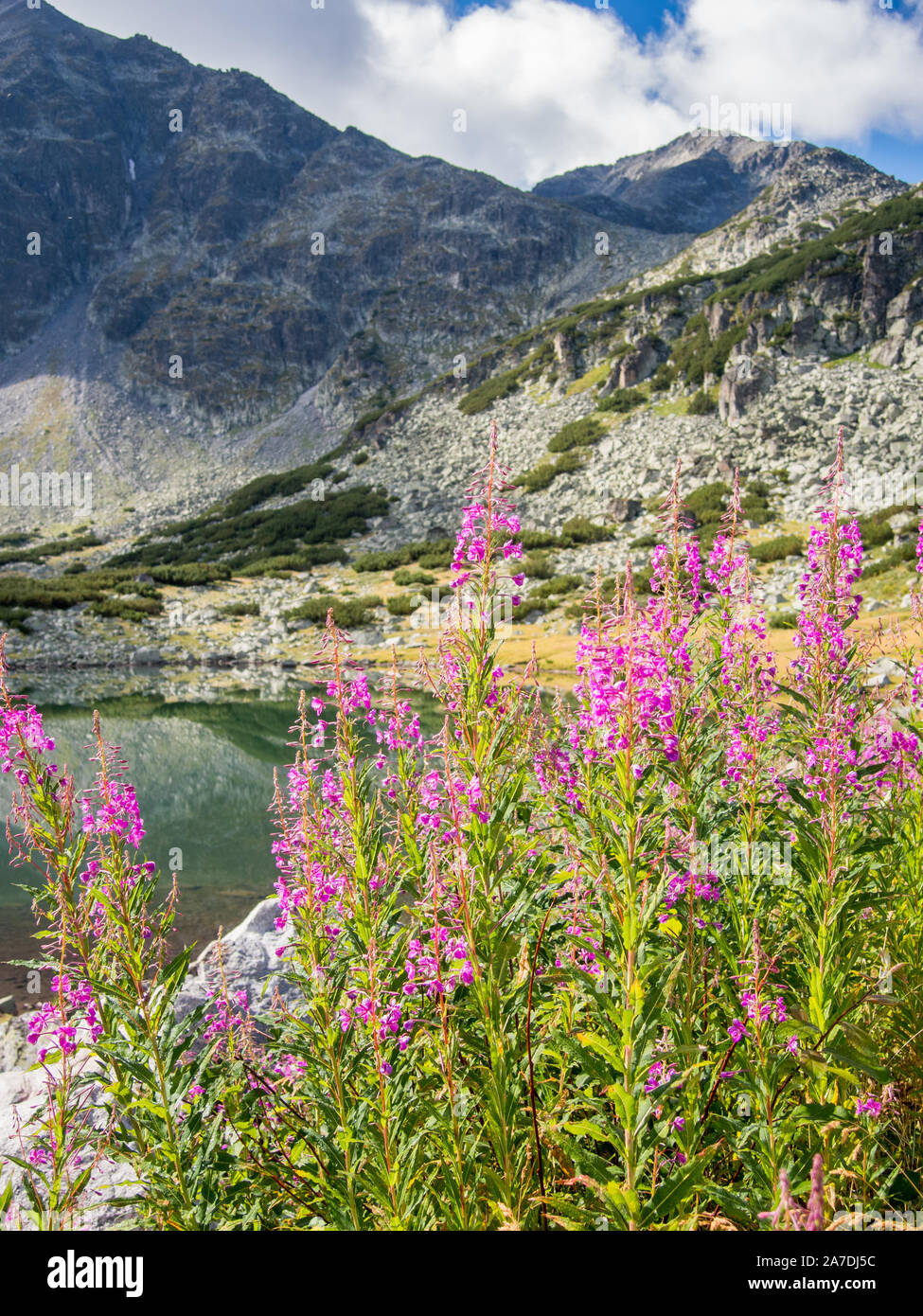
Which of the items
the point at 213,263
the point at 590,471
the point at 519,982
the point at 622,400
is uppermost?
the point at 213,263

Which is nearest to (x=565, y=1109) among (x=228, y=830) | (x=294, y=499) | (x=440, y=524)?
(x=228, y=830)

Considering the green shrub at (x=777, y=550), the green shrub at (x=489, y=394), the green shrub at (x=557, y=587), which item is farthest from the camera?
the green shrub at (x=489, y=394)

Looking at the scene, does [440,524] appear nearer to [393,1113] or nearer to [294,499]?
[294,499]

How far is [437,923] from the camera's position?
305 cm

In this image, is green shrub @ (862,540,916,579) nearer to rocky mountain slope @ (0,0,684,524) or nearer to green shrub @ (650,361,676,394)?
green shrub @ (650,361,676,394)

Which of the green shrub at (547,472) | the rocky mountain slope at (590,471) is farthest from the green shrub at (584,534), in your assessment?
the green shrub at (547,472)

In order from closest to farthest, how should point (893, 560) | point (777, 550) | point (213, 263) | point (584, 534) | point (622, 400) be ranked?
point (893, 560)
point (777, 550)
point (584, 534)
point (622, 400)
point (213, 263)

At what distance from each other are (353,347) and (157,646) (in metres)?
78.6

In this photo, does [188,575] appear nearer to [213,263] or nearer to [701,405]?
[701,405]


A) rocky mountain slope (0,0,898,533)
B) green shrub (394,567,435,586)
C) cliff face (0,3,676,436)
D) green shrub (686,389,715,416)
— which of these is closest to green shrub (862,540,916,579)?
green shrub (394,567,435,586)

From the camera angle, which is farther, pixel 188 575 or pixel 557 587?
pixel 188 575

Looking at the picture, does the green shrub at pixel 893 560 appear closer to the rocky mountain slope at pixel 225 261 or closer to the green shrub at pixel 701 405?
the green shrub at pixel 701 405

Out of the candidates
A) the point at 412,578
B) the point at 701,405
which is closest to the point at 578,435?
the point at 701,405
